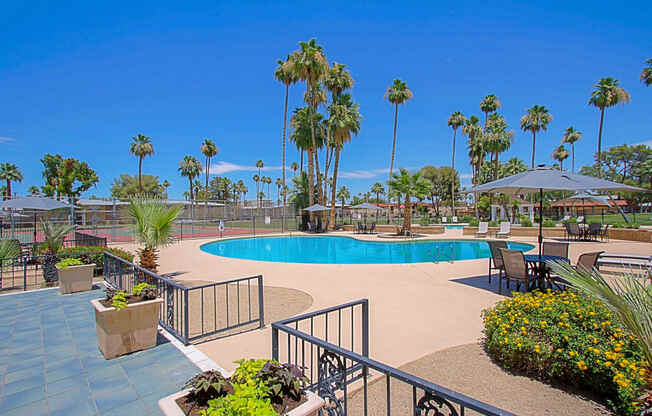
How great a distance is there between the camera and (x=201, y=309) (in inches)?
221

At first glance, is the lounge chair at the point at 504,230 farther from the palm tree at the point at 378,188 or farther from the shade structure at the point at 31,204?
the palm tree at the point at 378,188

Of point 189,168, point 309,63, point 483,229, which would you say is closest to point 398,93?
→ point 309,63

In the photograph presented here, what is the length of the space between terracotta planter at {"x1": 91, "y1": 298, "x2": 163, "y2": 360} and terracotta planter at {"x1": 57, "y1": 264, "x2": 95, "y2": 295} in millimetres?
3692

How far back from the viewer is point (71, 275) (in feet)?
22.5

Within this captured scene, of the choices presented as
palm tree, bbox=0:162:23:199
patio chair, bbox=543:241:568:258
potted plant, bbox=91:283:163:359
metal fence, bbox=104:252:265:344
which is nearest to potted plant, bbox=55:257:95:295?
metal fence, bbox=104:252:265:344

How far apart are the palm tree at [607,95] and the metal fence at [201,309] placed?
34.9 meters

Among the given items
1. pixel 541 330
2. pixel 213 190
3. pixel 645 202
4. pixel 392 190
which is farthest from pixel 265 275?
pixel 213 190

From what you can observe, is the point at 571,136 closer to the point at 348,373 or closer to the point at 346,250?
the point at 346,250

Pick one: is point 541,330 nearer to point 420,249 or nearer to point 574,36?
point 420,249

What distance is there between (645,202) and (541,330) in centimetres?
6401

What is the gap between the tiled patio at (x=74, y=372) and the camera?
2.84 metres

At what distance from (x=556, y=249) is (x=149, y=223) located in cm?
1014

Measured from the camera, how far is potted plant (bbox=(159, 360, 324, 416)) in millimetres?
1584

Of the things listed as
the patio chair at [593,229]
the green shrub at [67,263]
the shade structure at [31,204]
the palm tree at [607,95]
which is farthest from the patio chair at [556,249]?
the palm tree at [607,95]
